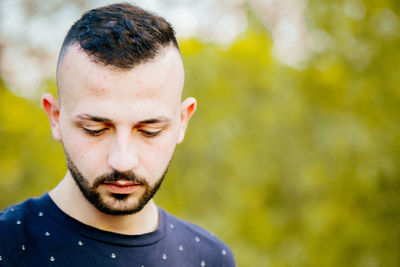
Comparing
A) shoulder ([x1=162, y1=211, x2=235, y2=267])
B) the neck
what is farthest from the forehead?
shoulder ([x1=162, y1=211, x2=235, y2=267])

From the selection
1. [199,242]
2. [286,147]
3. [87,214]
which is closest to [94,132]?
[87,214]

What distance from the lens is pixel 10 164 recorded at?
4.48 meters

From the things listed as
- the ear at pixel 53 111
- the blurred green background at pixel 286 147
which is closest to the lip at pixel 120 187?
the ear at pixel 53 111

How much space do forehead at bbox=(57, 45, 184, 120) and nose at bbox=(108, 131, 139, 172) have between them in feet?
0.29

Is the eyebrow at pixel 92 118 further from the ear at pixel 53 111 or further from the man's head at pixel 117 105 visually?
the ear at pixel 53 111

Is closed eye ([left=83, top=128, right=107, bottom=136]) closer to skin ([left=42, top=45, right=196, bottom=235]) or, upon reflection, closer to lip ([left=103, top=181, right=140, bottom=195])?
skin ([left=42, top=45, right=196, bottom=235])

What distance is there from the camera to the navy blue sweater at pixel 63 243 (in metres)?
1.40

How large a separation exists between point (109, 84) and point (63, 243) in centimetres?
51

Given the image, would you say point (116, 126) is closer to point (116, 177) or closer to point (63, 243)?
point (116, 177)

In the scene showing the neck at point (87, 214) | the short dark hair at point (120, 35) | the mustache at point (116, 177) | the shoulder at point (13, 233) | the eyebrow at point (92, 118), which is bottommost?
the shoulder at point (13, 233)

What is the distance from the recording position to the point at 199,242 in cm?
179

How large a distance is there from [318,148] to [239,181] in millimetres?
850

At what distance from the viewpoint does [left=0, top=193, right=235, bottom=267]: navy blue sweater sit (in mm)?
1396

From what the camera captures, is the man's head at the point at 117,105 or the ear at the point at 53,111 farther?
the ear at the point at 53,111
